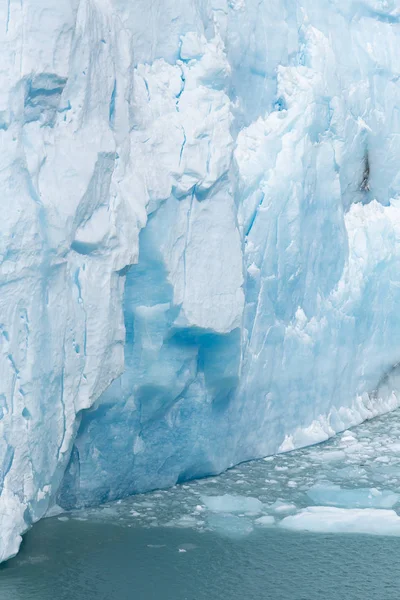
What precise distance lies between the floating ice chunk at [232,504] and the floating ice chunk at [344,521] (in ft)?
0.78

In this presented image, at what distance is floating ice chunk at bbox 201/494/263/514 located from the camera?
569 cm

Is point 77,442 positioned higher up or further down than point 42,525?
higher up

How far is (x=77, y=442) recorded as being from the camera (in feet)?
18.3

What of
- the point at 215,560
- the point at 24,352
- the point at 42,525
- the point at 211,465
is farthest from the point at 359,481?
the point at 24,352

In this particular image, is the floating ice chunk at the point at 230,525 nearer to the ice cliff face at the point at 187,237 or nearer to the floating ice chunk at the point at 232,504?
the floating ice chunk at the point at 232,504

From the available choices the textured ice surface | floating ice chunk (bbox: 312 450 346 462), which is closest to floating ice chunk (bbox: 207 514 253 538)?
the textured ice surface

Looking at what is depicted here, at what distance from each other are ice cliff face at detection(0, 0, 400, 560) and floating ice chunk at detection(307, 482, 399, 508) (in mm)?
652

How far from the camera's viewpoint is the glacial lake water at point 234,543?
472cm

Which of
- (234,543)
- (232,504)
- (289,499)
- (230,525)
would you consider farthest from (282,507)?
(234,543)

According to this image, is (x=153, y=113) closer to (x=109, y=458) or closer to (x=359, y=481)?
(x=109, y=458)

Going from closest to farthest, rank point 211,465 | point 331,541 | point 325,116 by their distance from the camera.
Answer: point 331,541
point 211,465
point 325,116

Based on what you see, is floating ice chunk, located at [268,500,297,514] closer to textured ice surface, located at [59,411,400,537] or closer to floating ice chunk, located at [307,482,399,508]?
textured ice surface, located at [59,411,400,537]

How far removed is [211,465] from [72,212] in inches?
79.3

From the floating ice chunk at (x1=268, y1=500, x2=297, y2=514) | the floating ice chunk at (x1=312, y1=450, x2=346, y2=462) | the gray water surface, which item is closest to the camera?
the gray water surface
